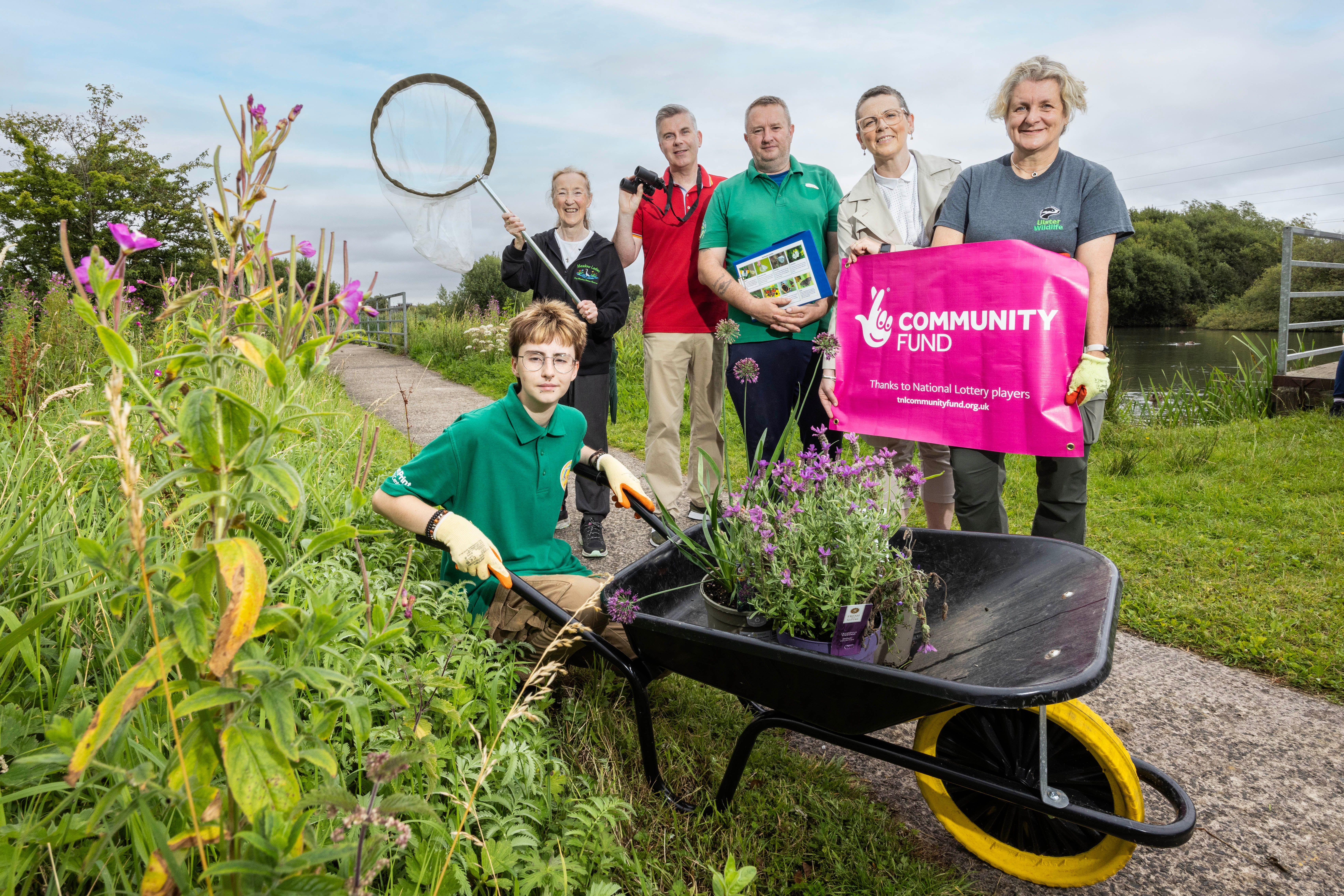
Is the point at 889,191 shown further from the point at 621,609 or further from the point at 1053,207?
the point at 621,609

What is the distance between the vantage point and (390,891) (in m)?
1.38

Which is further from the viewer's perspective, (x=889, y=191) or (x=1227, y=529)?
(x=1227, y=529)

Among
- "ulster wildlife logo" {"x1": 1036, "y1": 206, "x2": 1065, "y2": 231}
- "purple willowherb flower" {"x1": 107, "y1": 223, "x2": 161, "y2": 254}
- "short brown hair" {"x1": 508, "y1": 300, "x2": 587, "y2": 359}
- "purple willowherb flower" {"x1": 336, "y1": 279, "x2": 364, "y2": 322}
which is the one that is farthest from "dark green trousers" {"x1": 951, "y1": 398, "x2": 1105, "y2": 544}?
"purple willowherb flower" {"x1": 107, "y1": 223, "x2": 161, "y2": 254}

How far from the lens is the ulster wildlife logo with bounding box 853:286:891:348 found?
3.06 m

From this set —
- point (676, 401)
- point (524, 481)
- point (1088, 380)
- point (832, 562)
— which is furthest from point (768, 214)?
point (832, 562)

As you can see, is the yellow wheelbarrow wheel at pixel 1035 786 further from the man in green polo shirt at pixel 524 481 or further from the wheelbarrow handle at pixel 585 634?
the man in green polo shirt at pixel 524 481

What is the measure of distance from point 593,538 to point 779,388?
1.48 meters

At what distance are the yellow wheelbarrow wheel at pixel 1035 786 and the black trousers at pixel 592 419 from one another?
2.65 m

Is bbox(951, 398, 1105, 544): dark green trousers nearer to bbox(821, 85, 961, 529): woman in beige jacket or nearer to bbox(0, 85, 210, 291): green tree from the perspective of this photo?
bbox(821, 85, 961, 529): woman in beige jacket

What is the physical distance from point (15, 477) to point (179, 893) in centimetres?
214

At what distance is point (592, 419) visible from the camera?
14.7 feet

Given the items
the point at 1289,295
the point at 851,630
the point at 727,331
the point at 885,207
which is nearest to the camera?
the point at 851,630

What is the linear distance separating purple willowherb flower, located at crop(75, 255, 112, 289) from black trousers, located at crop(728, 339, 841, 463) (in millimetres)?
2805

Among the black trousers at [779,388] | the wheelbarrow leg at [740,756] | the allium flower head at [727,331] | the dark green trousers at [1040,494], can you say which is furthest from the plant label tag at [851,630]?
the black trousers at [779,388]
